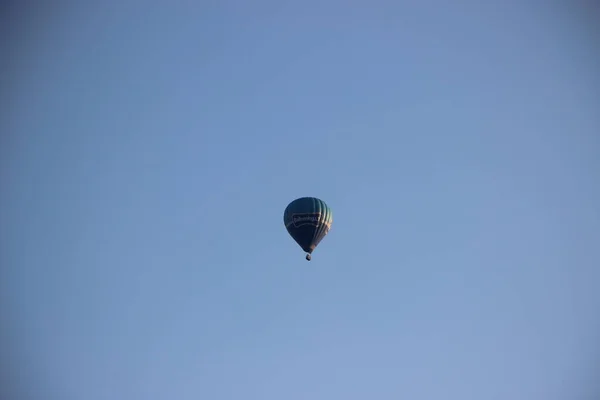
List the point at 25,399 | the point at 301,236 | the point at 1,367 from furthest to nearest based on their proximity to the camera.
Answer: the point at 1,367 < the point at 25,399 < the point at 301,236

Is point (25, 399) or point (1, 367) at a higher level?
point (1, 367)

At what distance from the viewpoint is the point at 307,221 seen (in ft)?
115

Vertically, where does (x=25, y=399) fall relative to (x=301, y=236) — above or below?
below

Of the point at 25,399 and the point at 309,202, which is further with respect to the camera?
the point at 25,399

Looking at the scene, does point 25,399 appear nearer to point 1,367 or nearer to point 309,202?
point 1,367

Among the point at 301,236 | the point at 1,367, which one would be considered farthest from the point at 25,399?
the point at 301,236

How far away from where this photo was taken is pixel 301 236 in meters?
35.5

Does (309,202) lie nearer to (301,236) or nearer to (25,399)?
(301,236)

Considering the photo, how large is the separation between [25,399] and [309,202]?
29317 mm

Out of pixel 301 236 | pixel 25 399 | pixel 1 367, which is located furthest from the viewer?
pixel 1 367

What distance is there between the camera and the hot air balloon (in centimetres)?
3516

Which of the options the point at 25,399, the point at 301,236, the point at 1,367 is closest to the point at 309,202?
the point at 301,236

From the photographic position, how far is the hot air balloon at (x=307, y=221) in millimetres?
35156

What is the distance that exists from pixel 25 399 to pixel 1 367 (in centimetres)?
1397
